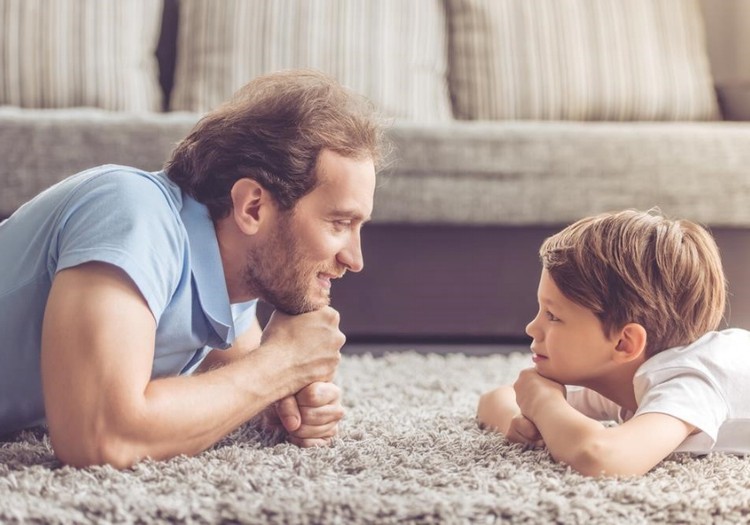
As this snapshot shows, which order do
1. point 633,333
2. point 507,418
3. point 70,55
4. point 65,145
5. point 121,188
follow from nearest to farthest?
point 121,188, point 633,333, point 507,418, point 65,145, point 70,55

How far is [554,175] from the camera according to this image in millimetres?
1884

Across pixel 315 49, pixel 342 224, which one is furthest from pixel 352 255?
pixel 315 49

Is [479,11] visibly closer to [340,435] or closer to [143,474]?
[340,435]

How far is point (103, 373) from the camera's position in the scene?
919 mm

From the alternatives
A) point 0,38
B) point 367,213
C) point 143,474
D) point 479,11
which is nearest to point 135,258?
point 143,474

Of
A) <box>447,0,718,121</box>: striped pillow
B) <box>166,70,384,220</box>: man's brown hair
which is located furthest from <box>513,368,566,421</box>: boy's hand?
<box>447,0,718,121</box>: striped pillow

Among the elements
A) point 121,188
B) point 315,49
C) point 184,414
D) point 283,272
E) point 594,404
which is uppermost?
point 315,49

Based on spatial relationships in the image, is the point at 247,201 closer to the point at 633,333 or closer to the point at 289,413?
the point at 289,413

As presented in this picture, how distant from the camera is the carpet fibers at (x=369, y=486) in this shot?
848mm

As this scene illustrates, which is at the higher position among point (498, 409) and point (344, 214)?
point (344, 214)

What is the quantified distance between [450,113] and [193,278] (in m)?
1.48

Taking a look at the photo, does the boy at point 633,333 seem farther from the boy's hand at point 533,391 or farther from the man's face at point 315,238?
the man's face at point 315,238

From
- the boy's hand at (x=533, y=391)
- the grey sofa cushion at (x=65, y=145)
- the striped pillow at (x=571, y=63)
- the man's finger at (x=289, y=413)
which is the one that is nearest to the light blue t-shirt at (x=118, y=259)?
the man's finger at (x=289, y=413)

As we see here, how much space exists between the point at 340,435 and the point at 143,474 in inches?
12.7
